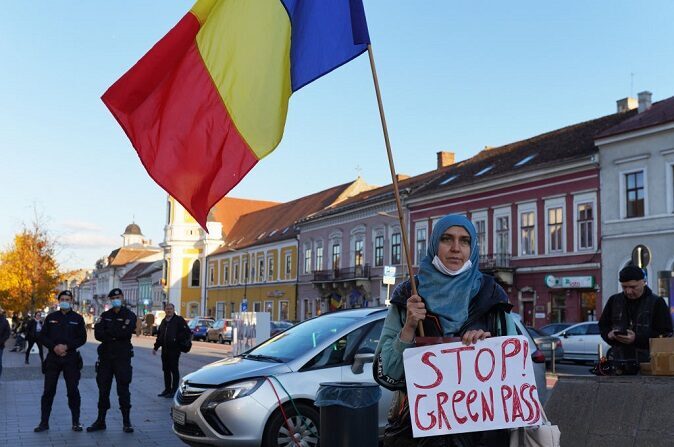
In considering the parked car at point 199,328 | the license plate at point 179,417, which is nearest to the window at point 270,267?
the parked car at point 199,328

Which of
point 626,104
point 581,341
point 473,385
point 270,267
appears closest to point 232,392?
point 473,385

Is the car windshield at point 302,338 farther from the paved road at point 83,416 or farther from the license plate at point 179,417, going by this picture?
the paved road at point 83,416

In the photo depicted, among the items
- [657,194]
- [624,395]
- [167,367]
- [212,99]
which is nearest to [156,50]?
[212,99]

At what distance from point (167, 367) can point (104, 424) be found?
4368 millimetres

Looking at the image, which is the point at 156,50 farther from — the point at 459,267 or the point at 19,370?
the point at 19,370

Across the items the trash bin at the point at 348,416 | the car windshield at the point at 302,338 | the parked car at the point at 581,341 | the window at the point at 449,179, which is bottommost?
the parked car at the point at 581,341

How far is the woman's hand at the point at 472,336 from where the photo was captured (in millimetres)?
3523

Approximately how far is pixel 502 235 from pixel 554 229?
12.7 ft

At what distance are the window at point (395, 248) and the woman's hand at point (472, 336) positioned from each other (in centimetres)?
4522

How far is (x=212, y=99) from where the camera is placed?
5.46 metres

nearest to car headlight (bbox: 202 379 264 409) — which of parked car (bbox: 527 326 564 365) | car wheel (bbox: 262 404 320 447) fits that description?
car wheel (bbox: 262 404 320 447)

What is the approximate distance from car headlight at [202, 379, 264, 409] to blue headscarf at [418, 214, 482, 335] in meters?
4.65

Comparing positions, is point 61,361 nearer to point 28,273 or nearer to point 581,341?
point 581,341

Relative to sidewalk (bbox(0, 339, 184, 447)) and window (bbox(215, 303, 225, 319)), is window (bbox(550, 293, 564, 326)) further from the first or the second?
window (bbox(215, 303, 225, 319))
